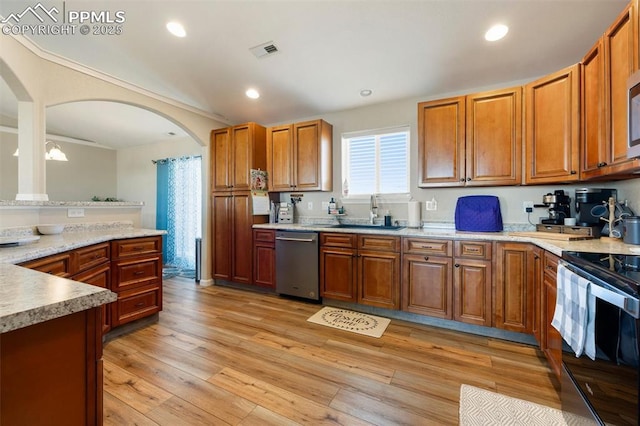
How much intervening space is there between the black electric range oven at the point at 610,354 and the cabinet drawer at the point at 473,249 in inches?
41.4

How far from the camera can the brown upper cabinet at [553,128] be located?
220 cm

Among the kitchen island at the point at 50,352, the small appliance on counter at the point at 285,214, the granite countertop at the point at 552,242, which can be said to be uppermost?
the small appliance on counter at the point at 285,214

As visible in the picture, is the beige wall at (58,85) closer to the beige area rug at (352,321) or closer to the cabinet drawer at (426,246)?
the beige area rug at (352,321)

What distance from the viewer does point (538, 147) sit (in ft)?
8.02

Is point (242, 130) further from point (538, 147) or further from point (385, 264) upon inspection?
point (538, 147)

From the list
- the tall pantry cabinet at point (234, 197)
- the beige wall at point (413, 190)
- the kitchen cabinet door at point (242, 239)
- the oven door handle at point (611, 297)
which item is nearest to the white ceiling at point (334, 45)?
the beige wall at point (413, 190)

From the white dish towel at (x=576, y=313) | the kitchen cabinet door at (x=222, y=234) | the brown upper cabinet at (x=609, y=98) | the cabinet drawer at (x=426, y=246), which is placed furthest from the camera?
the kitchen cabinet door at (x=222, y=234)

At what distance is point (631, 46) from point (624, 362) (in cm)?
178

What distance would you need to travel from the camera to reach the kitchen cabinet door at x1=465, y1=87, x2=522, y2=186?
2.56 m

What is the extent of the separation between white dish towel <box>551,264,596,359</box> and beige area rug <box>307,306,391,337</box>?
4.70 feet

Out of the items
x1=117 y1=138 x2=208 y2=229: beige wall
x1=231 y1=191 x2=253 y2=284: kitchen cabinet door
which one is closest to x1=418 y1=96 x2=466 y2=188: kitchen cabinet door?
x1=231 y1=191 x2=253 y2=284: kitchen cabinet door

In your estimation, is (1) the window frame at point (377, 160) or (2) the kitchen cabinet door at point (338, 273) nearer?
(2) the kitchen cabinet door at point (338, 273)

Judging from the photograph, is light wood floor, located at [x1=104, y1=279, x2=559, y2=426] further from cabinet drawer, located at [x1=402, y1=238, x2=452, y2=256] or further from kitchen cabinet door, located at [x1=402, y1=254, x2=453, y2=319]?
cabinet drawer, located at [x1=402, y1=238, x2=452, y2=256]

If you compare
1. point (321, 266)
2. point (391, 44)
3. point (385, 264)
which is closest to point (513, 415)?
point (385, 264)
